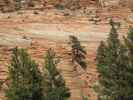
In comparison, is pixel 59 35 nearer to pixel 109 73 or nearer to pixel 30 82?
pixel 109 73

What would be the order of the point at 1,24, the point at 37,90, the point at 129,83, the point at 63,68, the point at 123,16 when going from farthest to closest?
the point at 123,16
the point at 1,24
the point at 63,68
the point at 129,83
the point at 37,90

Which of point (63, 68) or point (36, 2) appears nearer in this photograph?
point (63, 68)

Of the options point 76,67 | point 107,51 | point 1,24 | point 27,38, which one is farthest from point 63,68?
point 107,51

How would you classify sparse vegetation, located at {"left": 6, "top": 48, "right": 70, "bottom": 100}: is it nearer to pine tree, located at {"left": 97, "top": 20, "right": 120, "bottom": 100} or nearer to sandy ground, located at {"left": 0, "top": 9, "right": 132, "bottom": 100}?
pine tree, located at {"left": 97, "top": 20, "right": 120, "bottom": 100}

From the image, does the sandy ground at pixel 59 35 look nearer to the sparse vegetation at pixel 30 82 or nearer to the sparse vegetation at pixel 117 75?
the sparse vegetation at pixel 117 75

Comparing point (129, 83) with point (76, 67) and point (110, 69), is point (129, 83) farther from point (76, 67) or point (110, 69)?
point (76, 67)

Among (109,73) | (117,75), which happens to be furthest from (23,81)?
(117,75)

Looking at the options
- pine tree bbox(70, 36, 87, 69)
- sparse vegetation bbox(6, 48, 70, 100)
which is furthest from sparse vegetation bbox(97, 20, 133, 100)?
pine tree bbox(70, 36, 87, 69)
